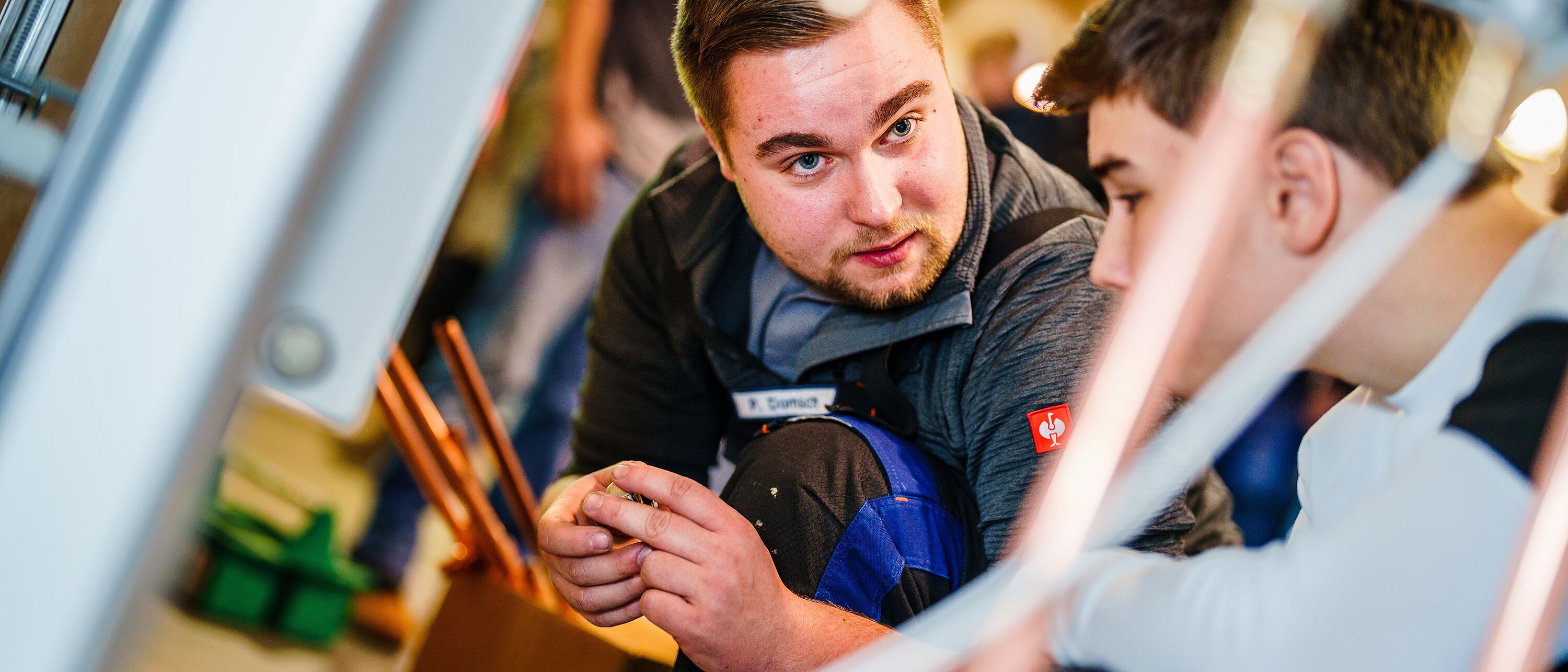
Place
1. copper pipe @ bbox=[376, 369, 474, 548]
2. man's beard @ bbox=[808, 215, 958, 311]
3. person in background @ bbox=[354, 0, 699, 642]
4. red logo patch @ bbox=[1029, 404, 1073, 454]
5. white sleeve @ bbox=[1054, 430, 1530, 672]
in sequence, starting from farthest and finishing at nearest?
1. copper pipe @ bbox=[376, 369, 474, 548]
2. person in background @ bbox=[354, 0, 699, 642]
3. man's beard @ bbox=[808, 215, 958, 311]
4. red logo patch @ bbox=[1029, 404, 1073, 454]
5. white sleeve @ bbox=[1054, 430, 1530, 672]

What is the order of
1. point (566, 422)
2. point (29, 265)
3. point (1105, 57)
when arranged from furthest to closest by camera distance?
point (566, 422)
point (1105, 57)
point (29, 265)

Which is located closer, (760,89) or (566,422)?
(760,89)

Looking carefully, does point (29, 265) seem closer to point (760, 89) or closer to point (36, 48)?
point (36, 48)

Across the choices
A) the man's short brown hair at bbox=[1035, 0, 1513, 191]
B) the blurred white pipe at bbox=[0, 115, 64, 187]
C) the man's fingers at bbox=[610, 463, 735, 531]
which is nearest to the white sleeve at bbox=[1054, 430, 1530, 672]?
the man's short brown hair at bbox=[1035, 0, 1513, 191]

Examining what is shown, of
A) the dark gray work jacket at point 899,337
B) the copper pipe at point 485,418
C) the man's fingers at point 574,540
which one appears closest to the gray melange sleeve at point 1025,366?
the dark gray work jacket at point 899,337

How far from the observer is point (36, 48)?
0.51 metres

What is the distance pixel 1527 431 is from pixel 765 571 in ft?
1.20

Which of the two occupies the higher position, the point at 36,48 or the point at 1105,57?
the point at 1105,57

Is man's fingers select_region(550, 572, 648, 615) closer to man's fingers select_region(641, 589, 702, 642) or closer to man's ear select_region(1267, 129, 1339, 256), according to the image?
man's fingers select_region(641, 589, 702, 642)

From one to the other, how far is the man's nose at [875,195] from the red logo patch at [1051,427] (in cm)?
→ 14

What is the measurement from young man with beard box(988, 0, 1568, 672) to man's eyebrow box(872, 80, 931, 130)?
13 centimetres

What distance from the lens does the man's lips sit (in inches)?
23.3

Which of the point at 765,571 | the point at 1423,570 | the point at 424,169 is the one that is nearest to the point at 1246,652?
the point at 1423,570

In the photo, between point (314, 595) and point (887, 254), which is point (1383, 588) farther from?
point (314, 595)
